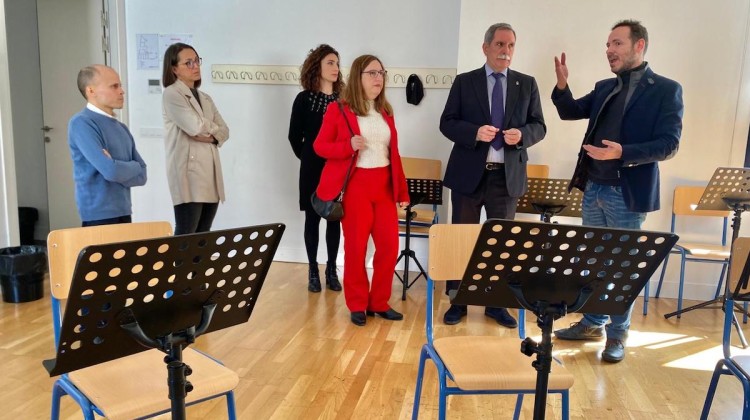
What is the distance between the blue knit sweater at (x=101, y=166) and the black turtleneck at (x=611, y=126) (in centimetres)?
229

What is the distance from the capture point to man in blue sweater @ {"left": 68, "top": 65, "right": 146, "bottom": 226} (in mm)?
2381

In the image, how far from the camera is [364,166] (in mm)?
2943

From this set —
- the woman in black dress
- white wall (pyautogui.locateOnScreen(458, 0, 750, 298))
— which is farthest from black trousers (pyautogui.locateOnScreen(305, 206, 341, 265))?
white wall (pyautogui.locateOnScreen(458, 0, 750, 298))

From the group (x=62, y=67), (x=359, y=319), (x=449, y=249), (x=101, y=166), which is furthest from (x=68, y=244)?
(x=62, y=67)

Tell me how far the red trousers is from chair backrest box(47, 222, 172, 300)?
138 centimetres

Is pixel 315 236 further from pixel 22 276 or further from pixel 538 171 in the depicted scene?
pixel 22 276

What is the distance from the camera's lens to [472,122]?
3.02 m

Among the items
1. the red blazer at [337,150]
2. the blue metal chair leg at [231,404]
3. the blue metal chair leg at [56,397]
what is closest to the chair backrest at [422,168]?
the red blazer at [337,150]

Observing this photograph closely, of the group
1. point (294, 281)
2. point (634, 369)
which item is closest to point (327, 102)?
point (294, 281)

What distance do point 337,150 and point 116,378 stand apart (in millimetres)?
1686

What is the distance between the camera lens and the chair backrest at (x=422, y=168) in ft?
13.3

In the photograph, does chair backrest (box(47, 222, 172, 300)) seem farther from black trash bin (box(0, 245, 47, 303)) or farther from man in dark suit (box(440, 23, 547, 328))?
black trash bin (box(0, 245, 47, 303))

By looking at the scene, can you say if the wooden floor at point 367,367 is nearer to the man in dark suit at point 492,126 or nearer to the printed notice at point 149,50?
the man in dark suit at point 492,126

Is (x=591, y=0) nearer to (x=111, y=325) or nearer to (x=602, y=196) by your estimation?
(x=602, y=196)
